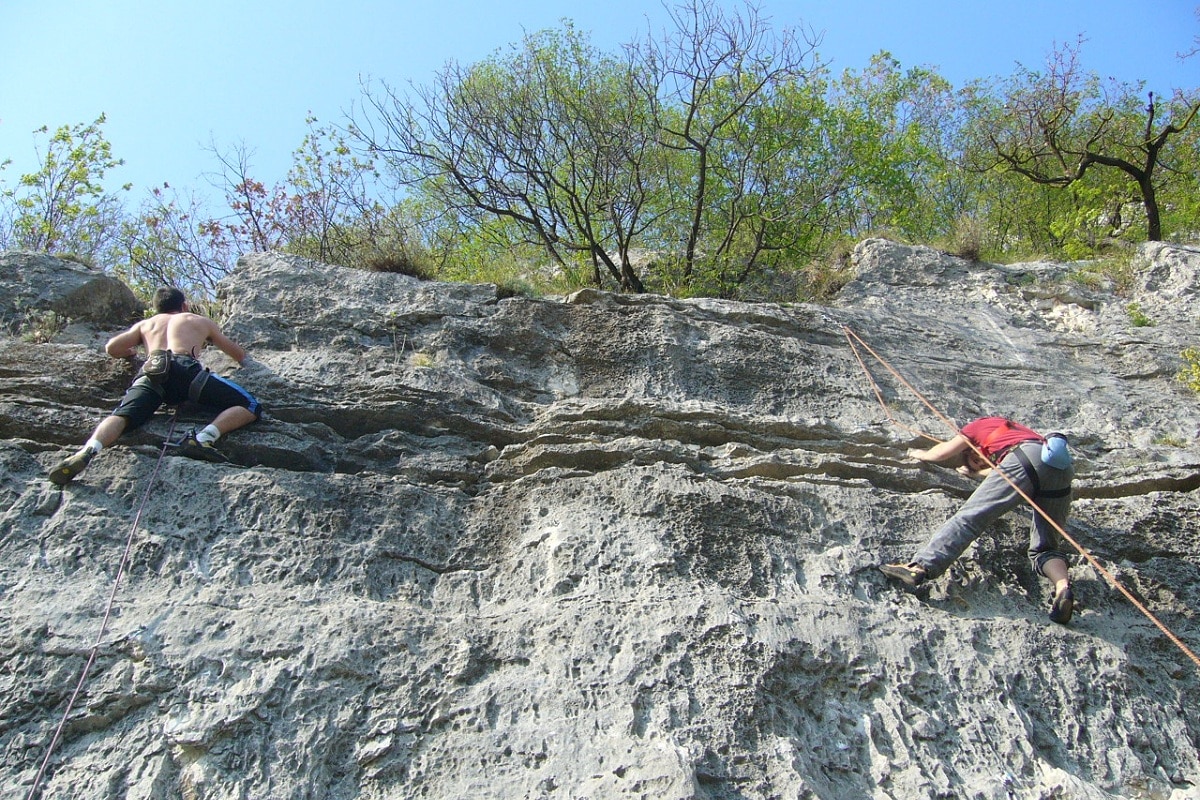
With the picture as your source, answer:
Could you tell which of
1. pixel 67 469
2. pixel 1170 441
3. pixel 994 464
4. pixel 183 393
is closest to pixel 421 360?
pixel 183 393

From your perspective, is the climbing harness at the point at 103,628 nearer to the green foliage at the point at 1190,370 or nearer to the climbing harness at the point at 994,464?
the climbing harness at the point at 994,464

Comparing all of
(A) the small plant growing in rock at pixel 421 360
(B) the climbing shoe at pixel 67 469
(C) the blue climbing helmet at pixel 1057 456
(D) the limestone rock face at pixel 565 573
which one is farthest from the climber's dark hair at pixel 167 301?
(C) the blue climbing helmet at pixel 1057 456

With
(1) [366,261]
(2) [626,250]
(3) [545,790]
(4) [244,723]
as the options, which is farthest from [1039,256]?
(4) [244,723]

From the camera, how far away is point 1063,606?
17.4ft

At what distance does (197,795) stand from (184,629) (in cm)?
91

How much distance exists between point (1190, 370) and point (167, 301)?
888 centimetres

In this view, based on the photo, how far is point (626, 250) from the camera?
10.4m

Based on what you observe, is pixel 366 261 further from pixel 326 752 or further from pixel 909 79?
pixel 909 79

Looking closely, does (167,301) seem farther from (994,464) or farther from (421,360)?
(994,464)

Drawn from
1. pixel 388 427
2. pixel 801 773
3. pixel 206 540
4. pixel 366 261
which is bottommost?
pixel 801 773

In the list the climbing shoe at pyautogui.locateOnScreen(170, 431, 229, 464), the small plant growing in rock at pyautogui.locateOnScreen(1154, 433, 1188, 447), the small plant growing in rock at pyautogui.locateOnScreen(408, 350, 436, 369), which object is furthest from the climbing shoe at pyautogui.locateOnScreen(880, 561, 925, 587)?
the climbing shoe at pyautogui.locateOnScreen(170, 431, 229, 464)

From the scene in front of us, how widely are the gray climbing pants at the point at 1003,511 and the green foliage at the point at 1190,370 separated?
319 centimetres

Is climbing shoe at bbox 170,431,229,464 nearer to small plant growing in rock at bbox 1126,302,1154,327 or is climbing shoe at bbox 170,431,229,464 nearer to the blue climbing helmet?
the blue climbing helmet

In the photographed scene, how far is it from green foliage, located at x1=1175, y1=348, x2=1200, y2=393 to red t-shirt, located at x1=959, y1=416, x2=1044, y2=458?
9.50 feet
